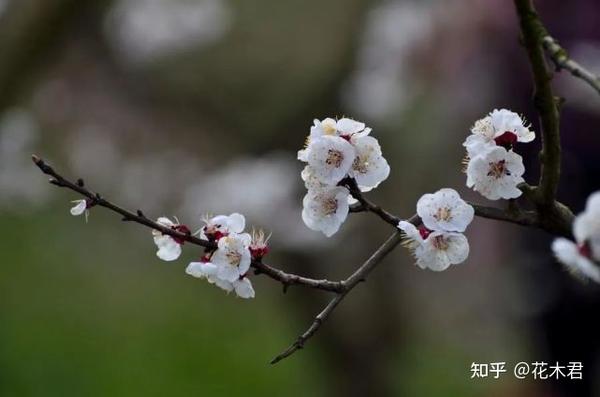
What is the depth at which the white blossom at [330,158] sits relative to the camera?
0.72 meters

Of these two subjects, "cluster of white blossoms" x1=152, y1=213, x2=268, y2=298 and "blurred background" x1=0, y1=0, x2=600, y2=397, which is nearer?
"cluster of white blossoms" x1=152, y1=213, x2=268, y2=298

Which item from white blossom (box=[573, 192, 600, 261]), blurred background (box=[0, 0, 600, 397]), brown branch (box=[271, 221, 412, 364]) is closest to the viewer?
white blossom (box=[573, 192, 600, 261])

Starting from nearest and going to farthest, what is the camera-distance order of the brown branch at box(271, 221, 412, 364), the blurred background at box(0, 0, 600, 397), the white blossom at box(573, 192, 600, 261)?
the white blossom at box(573, 192, 600, 261), the brown branch at box(271, 221, 412, 364), the blurred background at box(0, 0, 600, 397)

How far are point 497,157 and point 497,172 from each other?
10mm

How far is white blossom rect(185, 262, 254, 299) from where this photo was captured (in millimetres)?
747

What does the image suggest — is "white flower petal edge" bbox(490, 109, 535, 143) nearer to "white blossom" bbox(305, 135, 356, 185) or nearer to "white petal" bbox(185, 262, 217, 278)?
"white blossom" bbox(305, 135, 356, 185)

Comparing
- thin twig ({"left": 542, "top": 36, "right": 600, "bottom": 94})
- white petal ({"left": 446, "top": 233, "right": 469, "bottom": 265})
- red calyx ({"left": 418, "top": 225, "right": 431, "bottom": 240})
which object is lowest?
white petal ({"left": 446, "top": 233, "right": 469, "bottom": 265})

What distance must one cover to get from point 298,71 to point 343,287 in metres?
2.11

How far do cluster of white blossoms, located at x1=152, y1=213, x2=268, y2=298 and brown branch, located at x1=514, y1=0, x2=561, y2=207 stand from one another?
0.21 m

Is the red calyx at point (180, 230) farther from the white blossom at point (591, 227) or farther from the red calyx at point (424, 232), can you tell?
the white blossom at point (591, 227)

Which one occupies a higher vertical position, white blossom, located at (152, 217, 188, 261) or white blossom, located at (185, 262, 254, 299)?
white blossom, located at (152, 217, 188, 261)

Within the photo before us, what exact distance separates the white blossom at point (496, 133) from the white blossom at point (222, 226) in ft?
0.58

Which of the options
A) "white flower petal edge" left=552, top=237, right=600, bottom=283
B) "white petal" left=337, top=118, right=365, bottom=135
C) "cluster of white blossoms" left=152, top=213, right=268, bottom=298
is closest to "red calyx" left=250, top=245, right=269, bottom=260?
"cluster of white blossoms" left=152, top=213, right=268, bottom=298

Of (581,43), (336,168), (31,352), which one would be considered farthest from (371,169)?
(31,352)
